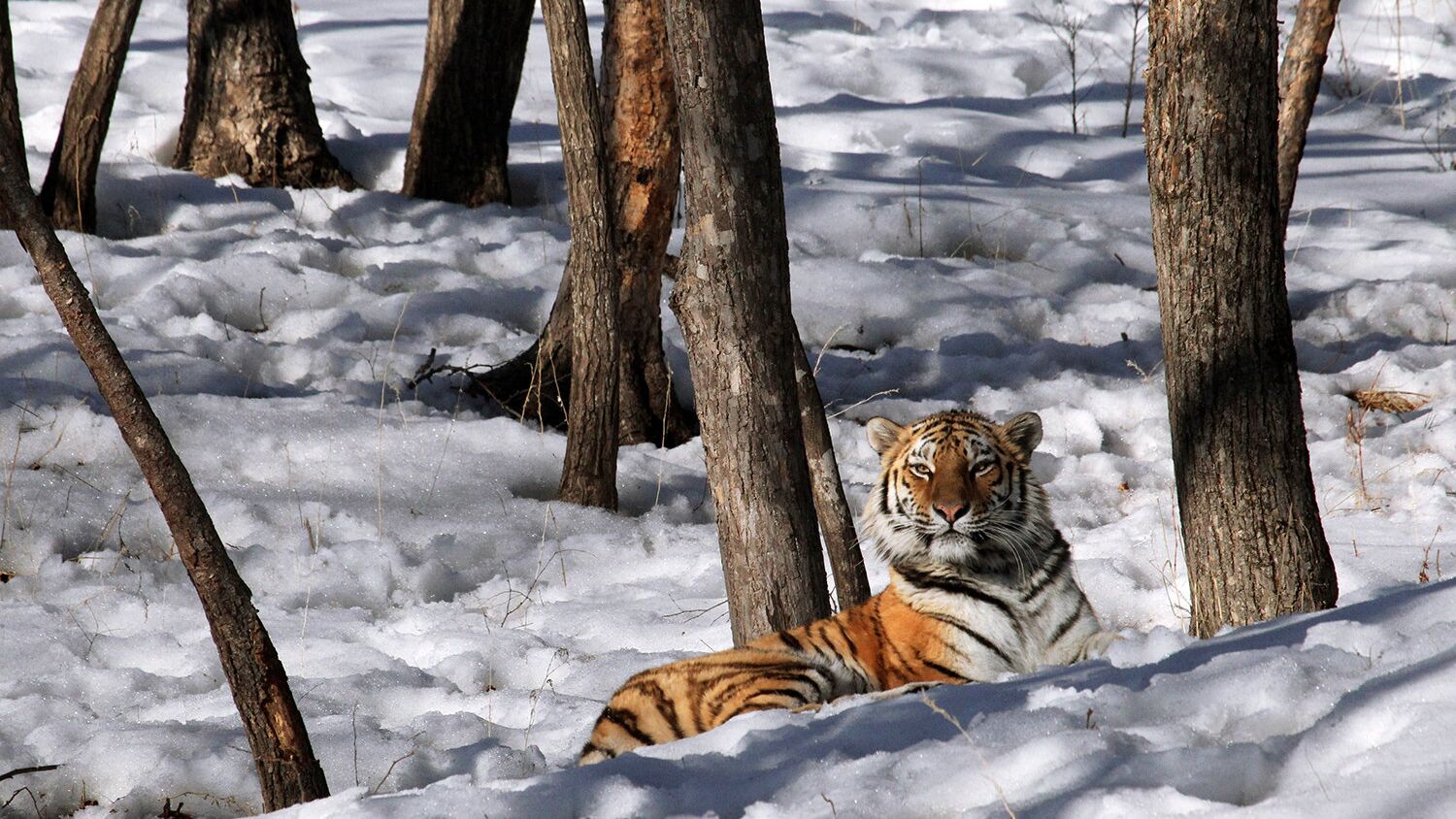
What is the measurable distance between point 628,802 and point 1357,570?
3655 millimetres

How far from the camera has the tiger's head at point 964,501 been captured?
3939 mm

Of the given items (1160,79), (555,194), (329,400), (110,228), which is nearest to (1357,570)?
(1160,79)

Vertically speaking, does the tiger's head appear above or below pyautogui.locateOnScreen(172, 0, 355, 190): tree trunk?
below

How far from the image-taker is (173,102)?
35.0 ft

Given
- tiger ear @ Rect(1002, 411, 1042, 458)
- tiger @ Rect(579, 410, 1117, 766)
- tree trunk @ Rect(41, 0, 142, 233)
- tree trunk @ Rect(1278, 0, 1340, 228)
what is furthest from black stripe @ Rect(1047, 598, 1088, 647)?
tree trunk @ Rect(41, 0, 142, 233)

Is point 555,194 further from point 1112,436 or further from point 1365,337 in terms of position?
point 1365,337

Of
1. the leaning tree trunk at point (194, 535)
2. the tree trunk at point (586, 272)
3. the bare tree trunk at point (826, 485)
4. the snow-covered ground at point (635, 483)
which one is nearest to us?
the snow-covered ground at point (635, 483)

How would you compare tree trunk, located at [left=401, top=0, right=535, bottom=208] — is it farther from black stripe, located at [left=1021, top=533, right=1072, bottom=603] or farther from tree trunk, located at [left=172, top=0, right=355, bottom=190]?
black stripe, located at [left=1021, top=533, right=1072, bottom=603]

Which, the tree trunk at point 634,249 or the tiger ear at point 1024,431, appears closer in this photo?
the tiger ear at point 1024,431

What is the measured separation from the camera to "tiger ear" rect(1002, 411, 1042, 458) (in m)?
4.18

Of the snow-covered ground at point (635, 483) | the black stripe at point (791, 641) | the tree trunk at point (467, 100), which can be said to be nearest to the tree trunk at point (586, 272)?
the snow-covered ground at point (635, 483)

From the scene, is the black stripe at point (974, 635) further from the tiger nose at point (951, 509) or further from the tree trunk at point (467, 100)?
the tree trunk at point (467, 100)

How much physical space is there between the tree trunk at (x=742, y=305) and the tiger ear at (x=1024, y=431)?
749mm

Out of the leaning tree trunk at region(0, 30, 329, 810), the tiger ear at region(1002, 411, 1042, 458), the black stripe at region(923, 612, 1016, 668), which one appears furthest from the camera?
the tiger ear at region(1002, 411, 1042, 458)
